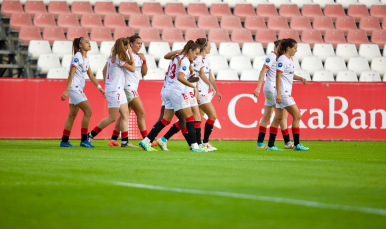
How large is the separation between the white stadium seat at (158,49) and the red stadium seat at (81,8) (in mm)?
3058

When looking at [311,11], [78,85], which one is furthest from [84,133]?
[311,11]

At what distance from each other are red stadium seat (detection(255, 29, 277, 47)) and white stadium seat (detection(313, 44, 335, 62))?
1.38 m

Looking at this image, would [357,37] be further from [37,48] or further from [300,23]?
[37,48]

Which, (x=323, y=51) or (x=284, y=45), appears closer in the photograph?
(x=284, y=45)

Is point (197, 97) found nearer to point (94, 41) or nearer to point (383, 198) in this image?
point (383, 198)

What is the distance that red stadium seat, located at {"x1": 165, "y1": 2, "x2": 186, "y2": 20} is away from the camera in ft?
55.8

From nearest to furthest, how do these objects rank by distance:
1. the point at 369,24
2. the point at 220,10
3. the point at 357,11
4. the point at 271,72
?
1. the point at 271,72
2. the point at 220,10
3. the point at 369,24
4. the point at 357,11

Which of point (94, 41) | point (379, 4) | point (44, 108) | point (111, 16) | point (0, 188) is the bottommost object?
point (0, 188)

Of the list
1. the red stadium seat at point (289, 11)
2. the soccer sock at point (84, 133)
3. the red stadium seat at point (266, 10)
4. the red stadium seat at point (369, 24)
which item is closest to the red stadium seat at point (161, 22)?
the red stadium seat at point (266, 10)

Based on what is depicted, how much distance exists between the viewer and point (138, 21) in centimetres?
1622

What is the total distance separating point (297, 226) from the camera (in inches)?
110

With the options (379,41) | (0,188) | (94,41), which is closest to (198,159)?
(0,188)

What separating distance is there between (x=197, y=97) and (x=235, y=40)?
8153mm

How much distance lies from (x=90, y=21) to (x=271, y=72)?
8.61 metres
